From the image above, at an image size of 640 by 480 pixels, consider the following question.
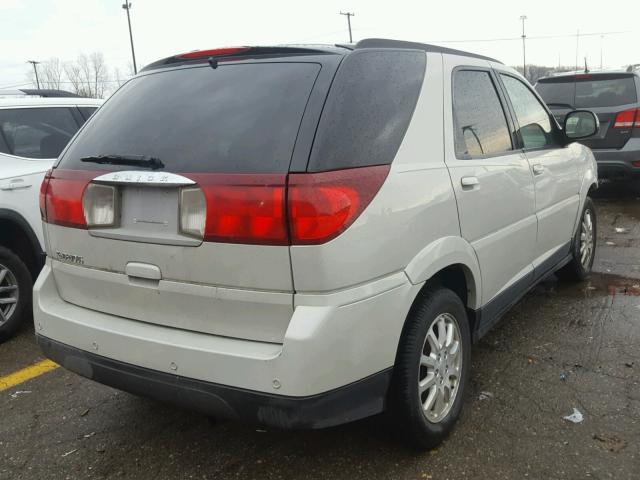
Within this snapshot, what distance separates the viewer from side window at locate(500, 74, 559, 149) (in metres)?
3.70

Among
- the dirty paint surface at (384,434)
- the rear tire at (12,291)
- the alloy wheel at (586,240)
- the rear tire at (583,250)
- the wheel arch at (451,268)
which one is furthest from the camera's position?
the alloy wheel at (586,240)

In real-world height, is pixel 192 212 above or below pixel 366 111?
below

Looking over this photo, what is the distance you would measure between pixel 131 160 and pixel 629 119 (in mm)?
7530

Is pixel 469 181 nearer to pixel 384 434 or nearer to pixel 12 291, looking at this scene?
pixel 384 434

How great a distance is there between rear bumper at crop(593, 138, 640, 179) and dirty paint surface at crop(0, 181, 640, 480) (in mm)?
4870

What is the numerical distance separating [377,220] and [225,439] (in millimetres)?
1406

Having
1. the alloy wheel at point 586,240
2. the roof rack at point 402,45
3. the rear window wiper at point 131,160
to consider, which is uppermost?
the roof rack at point 402,45

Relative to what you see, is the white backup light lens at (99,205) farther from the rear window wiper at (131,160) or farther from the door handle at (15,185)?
the door handle at (15,185)

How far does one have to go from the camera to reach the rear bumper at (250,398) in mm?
2040

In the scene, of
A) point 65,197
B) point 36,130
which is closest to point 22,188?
point 36,130

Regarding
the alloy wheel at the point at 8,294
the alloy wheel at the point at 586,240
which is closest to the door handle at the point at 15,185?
the alloy wheel at the point at 8,294

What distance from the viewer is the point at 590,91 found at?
824cm

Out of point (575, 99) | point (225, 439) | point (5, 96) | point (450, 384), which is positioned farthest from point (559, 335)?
point (575, 99)

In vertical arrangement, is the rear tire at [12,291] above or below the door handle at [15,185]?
below
